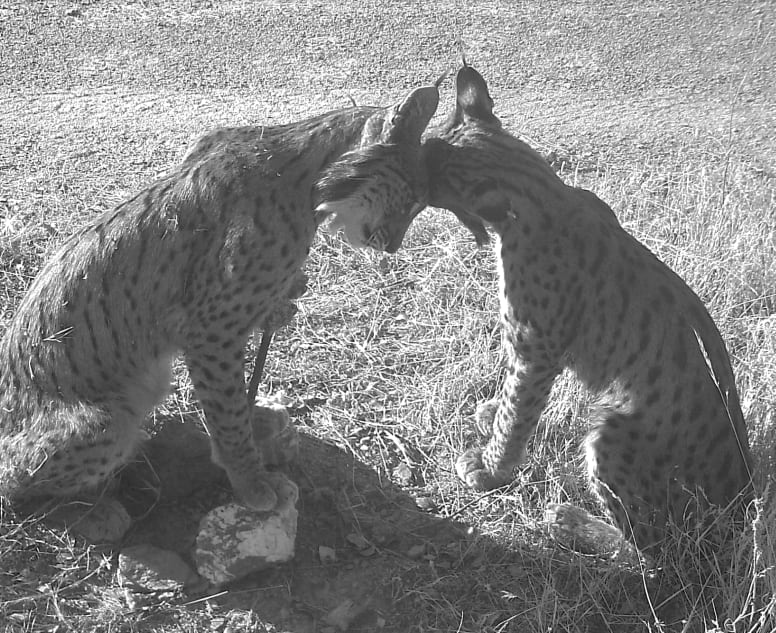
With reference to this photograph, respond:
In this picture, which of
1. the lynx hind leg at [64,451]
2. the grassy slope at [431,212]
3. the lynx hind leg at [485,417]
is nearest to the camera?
the lynx hind leg at [64,451]

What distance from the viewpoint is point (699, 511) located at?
4.43 metres

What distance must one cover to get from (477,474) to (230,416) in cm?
138

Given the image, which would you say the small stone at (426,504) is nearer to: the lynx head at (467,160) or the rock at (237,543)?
the rock at (237,543)

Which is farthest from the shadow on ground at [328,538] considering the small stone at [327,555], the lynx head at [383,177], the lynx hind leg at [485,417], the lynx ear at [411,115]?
the lynx ear at [411,115]

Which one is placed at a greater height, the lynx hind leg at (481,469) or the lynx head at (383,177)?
the lynx head at (383,177)

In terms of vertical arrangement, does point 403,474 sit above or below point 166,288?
below

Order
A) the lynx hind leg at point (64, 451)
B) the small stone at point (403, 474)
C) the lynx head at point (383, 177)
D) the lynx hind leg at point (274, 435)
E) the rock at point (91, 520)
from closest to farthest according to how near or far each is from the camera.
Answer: the lynx head at point (383, 177), the lynx hind leg at point (64, 451), the rock at point (91, 520), the lynx hind leg at point (274, 435), the small stone at point (403, 474)

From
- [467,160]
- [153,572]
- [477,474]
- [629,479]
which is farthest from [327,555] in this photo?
[467,160]

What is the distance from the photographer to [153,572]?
4477 millimetres

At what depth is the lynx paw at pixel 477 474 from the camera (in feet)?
16.9

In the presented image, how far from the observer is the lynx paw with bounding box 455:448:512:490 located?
5164mm

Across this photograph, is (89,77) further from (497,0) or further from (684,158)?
(684,158)

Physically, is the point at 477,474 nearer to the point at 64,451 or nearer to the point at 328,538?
the point at 328,538

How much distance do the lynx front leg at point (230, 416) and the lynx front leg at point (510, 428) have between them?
1136mm
